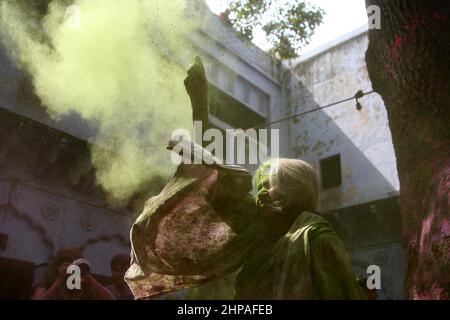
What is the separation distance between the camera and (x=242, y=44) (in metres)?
15.9

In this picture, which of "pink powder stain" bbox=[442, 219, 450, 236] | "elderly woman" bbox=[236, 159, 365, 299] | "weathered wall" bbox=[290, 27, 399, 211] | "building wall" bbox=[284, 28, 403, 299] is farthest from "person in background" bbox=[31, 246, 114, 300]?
"weathered wall" bbox=[290, 27, 399, 211]

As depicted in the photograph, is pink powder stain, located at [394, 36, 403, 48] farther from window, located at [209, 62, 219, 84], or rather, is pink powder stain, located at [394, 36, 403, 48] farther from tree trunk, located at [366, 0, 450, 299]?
window, located at [209, 62, 219, 84]

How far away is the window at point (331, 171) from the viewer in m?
15.6

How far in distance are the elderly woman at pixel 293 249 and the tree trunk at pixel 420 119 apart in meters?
0.92

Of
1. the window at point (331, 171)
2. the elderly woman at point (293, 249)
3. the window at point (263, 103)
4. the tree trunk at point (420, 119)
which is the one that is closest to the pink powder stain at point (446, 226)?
the tree trunk at point (420, 119)

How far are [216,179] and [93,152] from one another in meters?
8.32

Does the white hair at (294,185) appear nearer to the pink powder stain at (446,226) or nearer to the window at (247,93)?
the pink powder stain at (446,226)

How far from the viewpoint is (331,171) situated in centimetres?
1581

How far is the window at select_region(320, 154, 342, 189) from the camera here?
15594 mm

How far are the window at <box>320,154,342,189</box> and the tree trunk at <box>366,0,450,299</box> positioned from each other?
471 inches
